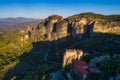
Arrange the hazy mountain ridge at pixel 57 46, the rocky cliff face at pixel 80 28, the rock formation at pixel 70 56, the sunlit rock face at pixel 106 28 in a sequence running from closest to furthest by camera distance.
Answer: the rock formation at pixel 70 56 → the hazy mountain ridge at pixel 57 46 → the sunlit rock face at pixel 106 28 → the rocky cliff face at pixel 80 28

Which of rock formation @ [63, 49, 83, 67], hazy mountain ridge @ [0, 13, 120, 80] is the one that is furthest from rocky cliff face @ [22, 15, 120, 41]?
rock formation @ [63, 49, 83, 67]

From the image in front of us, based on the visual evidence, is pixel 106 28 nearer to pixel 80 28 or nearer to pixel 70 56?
pixel 80 28

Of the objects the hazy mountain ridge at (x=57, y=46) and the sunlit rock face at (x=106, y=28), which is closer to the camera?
the hazy mountain ridge at (x=57, y=46)

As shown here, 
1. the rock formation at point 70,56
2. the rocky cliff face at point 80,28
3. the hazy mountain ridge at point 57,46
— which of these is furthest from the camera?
the rocky cliff face at point 80,28

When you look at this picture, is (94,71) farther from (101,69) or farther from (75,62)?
(75,62)

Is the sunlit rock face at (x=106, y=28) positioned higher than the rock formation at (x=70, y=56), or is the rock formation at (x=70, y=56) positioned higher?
the sunlit rock face at (x=106, y=28)

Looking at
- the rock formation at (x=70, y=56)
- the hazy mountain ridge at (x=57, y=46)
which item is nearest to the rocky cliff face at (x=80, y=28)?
the hazy mountain ridge at (x=57, y=46)

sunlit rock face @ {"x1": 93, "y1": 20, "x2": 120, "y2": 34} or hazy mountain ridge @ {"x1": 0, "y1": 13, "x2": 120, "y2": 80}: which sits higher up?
sunlit rock face @ {"x1": 93, "y1": 20, "x2": 120, "y2": 34}

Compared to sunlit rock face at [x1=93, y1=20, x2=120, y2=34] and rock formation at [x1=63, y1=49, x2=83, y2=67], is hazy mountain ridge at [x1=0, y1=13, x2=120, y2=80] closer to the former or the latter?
sunlit rock face at [x1=93, y1=20, x2=120, y2=34]

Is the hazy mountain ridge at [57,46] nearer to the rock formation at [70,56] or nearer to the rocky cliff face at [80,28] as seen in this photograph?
the rocky cliff face at [80,28]

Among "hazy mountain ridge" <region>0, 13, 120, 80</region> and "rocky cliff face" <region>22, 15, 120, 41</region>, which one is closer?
"hazy mountain ridge" <region>0, 13, 120, 80</region>

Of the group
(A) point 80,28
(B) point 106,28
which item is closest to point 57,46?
(A) point 80,28

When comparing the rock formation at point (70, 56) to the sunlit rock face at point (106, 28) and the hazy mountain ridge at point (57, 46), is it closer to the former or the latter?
the hazy mountain ridge at point (57, 46)
